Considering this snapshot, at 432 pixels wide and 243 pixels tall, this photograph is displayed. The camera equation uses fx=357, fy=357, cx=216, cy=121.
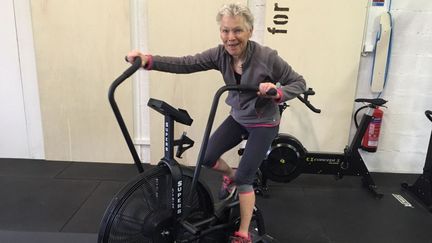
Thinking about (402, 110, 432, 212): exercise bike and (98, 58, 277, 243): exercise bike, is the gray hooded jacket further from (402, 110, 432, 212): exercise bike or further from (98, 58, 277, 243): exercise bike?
(402, 110, 432, 212): exercise bike

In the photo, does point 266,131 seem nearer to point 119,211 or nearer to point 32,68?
point 119,211

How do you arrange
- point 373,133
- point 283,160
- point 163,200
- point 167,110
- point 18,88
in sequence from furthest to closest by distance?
point 18,88 < point 373,133 < point 283,160 < point 163,200 < point 167,110

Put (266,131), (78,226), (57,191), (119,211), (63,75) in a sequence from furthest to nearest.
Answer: (63,75) → (57,191) → (78,226) → (266,131) → (119,211)

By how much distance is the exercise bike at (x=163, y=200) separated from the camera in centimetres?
179

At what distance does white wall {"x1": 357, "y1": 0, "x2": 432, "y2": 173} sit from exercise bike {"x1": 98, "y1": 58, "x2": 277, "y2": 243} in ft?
7.57

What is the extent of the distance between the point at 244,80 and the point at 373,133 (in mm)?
2047

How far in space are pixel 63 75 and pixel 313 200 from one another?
275cm

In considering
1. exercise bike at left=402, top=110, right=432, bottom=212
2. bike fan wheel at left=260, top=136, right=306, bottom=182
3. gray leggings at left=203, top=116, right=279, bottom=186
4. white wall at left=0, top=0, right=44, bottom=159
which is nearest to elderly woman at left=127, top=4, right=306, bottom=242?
gray leggings at left=203, top=116, right=279, bottom=186

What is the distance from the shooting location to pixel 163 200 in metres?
1.95

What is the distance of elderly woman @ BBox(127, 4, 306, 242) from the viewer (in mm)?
1955

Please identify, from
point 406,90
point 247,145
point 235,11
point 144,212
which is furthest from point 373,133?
point 144,212

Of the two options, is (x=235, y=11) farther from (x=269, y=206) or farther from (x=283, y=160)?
(x=269, y=206)

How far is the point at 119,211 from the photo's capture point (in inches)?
70.4

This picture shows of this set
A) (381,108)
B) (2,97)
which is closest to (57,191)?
(2,97)
